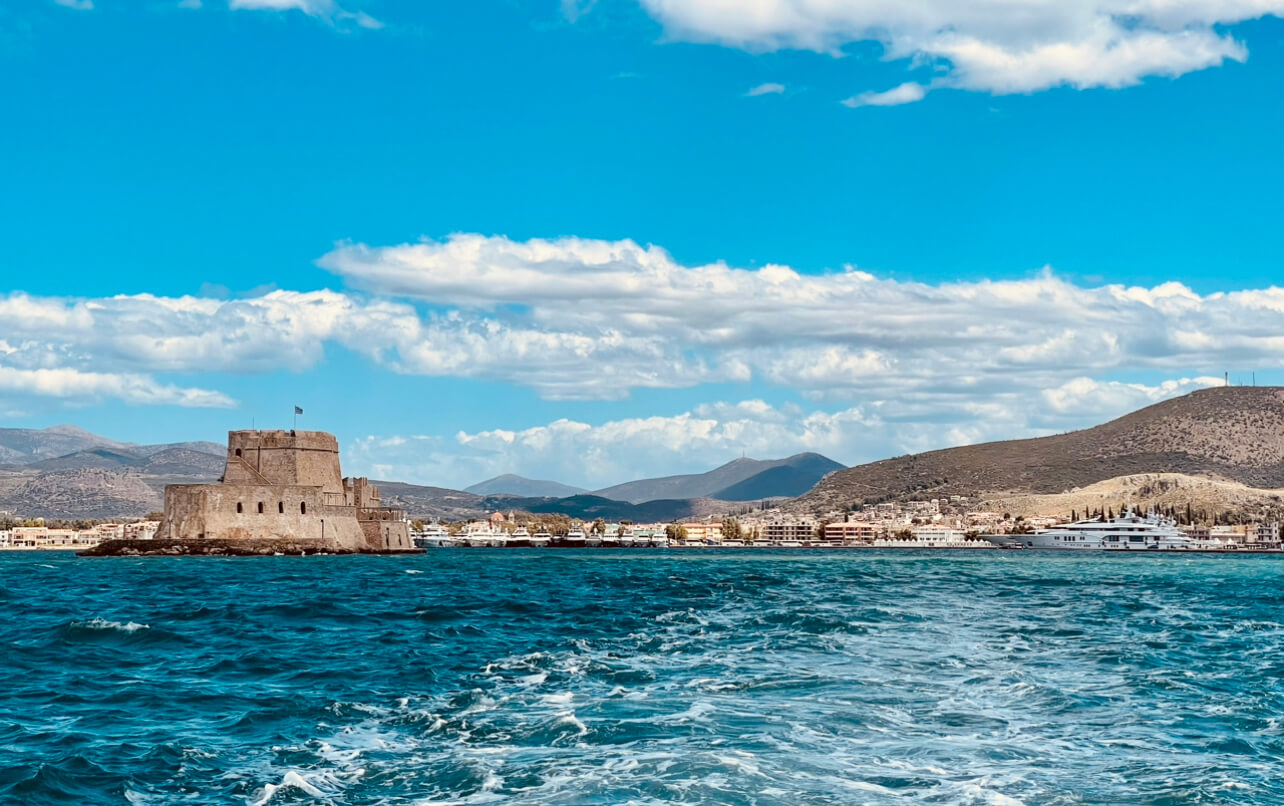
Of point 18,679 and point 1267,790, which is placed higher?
point 18,679

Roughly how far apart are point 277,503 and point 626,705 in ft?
267

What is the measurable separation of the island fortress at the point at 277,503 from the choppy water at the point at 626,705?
5500 centimetres

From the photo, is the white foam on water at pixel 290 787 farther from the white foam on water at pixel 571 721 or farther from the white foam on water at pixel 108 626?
the white foam on water at pixel 108 626

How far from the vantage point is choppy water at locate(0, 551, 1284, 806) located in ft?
52.9

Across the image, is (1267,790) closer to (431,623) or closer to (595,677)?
(595,677)

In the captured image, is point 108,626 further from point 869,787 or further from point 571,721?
point 869,787

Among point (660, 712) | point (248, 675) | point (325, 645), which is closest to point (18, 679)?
point (248, 675)

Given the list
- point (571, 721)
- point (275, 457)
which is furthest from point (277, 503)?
point (571, 721)

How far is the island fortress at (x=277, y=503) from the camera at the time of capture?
96.9 meters

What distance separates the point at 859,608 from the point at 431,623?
14938 millimetres

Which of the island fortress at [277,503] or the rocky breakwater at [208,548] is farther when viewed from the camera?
the island fortress at [277,503]

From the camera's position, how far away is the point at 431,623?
119ft

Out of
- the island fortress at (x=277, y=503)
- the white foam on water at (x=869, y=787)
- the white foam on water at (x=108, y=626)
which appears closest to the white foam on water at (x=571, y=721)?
the white foam on water at (x=869, y=787)

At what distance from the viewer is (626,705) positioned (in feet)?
71.9
